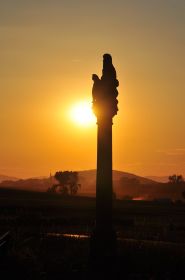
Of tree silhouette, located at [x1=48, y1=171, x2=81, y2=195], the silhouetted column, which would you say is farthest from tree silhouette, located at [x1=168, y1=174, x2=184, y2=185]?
the silhouetted column

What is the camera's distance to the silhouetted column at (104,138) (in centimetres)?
1805

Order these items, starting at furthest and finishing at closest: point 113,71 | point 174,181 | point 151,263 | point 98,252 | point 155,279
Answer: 1. point 174,181
2. point 113,71
3. point 98,252
4. point 151,263
5. point 155,279

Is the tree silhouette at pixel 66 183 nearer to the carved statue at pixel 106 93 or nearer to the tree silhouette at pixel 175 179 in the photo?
the tree silhouette at pixel 175 179

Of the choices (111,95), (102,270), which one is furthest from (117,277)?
(111,95)

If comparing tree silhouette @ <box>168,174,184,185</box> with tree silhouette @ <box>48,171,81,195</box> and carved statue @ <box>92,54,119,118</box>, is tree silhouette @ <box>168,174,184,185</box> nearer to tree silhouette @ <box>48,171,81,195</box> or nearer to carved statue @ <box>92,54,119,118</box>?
tree silhouette @ <box>48,171,81,195</box>

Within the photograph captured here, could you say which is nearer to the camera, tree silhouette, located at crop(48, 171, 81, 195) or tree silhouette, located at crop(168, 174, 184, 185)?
tree silhouette, located at crop(48, 171, 81, 195)

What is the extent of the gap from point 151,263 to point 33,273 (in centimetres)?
339

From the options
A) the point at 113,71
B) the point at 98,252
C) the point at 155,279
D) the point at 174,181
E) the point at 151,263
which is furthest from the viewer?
the point at 174,181

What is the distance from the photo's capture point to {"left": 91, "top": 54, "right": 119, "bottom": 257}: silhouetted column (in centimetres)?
1805

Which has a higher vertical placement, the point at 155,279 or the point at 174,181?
the point at 174,181

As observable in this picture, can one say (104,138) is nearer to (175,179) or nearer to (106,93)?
(106,93)

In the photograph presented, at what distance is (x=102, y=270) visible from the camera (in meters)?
16.2

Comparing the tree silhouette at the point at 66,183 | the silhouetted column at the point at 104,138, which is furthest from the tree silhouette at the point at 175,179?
the silhouetted column at the point at 104,138

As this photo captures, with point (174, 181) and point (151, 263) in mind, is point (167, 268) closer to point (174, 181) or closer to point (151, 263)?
point (151, 263)
